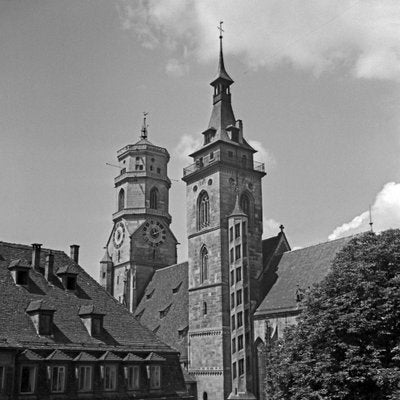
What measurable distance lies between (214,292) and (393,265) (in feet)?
84.5

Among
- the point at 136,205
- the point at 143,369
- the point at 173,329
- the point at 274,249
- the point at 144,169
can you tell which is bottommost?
the point at 143,369

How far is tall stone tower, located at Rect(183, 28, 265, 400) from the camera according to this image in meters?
51.7

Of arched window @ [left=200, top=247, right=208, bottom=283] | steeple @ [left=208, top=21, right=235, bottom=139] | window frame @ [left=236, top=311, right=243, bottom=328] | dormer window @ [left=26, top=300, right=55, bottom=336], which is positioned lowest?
dormer window @ [left=26, top=300, right=55, bottom=336]

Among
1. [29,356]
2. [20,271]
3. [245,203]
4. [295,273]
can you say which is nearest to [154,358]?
[29,356]

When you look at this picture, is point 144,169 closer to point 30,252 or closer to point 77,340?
point 30,252

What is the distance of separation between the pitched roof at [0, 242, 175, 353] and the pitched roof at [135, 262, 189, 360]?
20403 millimetres

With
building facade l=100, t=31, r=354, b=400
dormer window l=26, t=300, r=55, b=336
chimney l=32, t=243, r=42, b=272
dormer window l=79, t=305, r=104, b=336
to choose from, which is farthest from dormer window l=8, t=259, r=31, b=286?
building facade l=100, t=31, r=354, b=400

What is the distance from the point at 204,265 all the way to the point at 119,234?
74.5 feet

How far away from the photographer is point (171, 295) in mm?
64062

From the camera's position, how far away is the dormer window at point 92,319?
33500mm

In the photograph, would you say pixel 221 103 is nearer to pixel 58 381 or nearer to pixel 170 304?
pixel 170 304

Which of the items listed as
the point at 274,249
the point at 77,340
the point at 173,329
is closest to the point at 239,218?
the point at 274,249

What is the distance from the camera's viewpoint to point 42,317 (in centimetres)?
3155

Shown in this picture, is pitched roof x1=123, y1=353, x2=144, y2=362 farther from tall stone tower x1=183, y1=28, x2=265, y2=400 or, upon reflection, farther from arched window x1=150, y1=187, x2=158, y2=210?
arched window x1=150, y1=187, x2=158, y2=210
